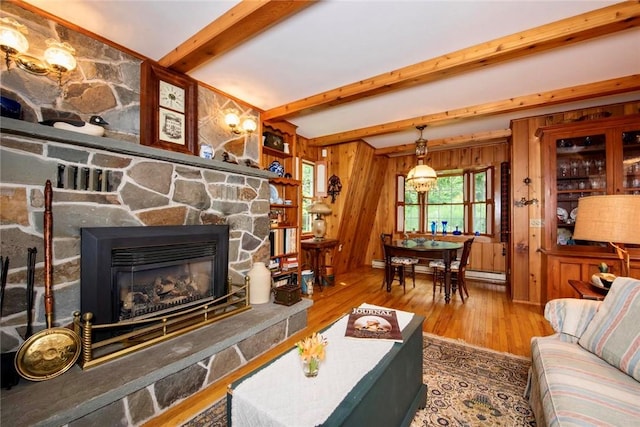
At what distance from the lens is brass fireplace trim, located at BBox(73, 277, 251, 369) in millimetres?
1549

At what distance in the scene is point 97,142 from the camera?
1722 mm

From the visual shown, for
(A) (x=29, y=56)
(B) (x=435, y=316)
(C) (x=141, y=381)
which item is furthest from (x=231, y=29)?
(B) (x=435, y=316)

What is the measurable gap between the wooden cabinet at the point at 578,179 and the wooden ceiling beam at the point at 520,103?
0.48 meters

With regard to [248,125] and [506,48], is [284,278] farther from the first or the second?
[506,48]

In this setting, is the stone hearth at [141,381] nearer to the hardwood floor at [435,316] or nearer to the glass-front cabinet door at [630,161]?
the hardwood floor at [435,316]

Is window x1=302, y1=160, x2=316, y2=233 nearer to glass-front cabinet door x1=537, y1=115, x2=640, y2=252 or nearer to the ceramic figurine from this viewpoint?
the ceramic figurine

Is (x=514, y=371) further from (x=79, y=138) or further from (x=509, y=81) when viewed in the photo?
(x=79, y=138)

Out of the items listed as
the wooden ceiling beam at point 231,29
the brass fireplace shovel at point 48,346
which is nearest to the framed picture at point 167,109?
the wooden ceiling beam at point 231,29

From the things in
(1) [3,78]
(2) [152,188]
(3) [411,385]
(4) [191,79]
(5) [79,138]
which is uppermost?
(4) [191,79]

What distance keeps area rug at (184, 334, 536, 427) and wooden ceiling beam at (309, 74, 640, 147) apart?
2.61 m

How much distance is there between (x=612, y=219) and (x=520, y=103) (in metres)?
1.90

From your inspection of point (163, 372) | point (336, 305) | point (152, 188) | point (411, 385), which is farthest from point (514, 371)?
point (152, 188)

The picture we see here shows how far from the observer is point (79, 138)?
165 centimetres

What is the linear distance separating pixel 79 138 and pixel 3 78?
0.56 metres
